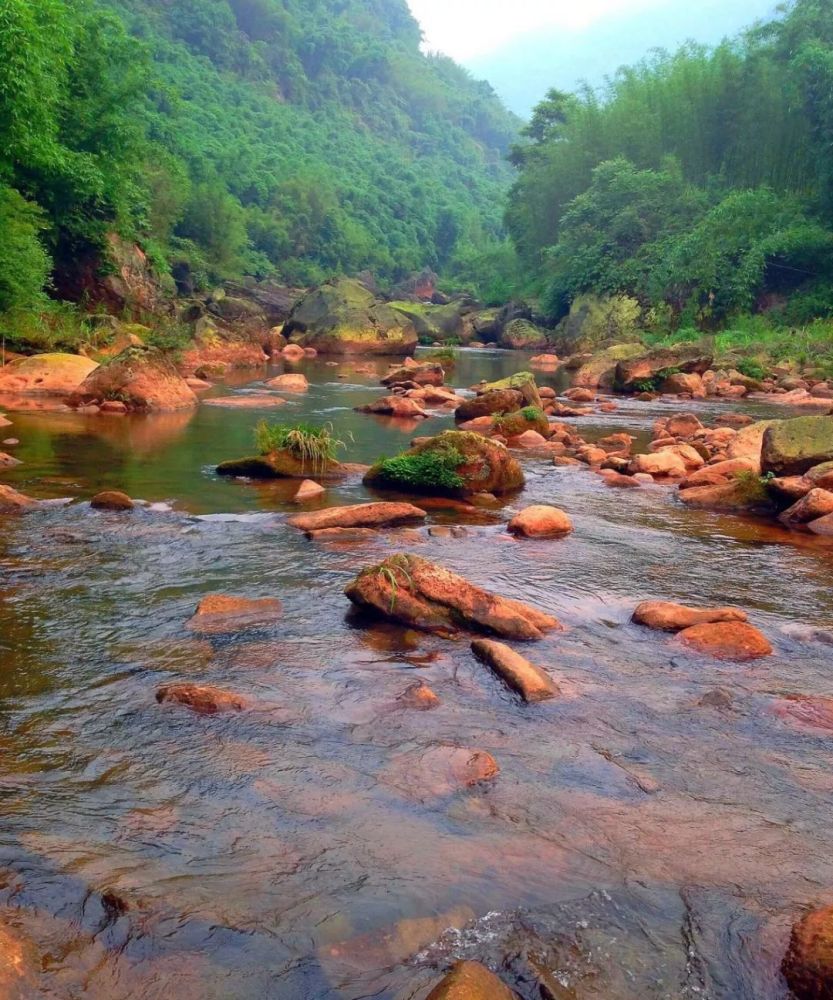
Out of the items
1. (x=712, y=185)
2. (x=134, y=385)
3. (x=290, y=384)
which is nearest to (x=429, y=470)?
(x=134, y=385)

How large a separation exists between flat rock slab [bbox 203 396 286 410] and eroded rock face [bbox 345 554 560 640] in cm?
1127

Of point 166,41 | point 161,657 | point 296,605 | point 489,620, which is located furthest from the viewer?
point 166,41

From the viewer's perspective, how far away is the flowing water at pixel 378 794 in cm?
280

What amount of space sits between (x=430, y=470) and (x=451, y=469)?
0.78 ft

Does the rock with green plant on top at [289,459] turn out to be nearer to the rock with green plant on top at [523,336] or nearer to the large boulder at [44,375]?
the large boulder at [44,375]

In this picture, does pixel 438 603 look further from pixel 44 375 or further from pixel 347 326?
pixel 347 326

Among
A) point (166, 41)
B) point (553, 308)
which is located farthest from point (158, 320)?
point (166, 41)

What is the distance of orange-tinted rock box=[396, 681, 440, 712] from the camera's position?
15.0ft

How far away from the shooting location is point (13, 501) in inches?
325

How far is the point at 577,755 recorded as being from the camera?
411 centimetres

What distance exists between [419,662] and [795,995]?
282cm

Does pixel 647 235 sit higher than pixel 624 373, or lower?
higher

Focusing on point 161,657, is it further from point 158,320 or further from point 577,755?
point 158,320

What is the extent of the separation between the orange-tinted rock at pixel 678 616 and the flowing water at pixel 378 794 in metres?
0.22
